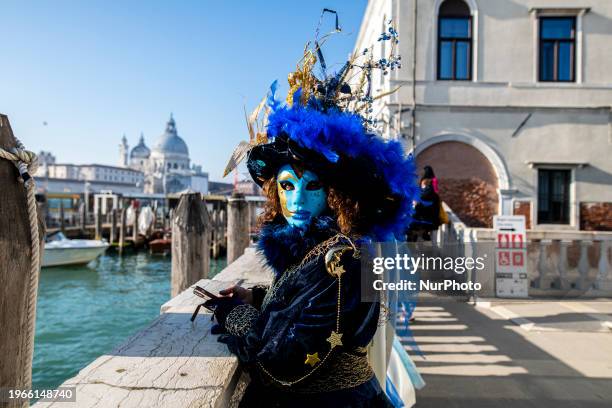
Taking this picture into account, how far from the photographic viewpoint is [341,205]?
1790 millimetres

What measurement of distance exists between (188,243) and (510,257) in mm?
4425

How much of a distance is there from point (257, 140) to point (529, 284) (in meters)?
6.01

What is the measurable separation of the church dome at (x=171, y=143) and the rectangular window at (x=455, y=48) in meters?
105

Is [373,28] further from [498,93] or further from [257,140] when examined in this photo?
[257,140]

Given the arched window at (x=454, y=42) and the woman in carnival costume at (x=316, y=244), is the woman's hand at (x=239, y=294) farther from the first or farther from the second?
the arched window at (x=454, y=42)

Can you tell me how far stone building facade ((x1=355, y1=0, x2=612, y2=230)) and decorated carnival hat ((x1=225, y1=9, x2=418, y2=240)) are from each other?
8.76 metres

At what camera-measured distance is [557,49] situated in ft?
35.0

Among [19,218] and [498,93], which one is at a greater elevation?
[498,93]

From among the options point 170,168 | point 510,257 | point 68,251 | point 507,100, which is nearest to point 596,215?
point 507,100

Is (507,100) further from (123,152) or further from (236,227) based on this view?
(123,152)

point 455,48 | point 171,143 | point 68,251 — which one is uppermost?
point 171,143

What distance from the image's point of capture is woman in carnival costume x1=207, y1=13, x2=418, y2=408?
158 cm

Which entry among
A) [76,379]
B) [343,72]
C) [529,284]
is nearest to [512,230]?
[529,284]

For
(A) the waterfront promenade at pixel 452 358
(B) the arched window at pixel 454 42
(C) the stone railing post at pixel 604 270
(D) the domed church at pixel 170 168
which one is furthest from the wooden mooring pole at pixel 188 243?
(D) the domed church at pixel 170 168
